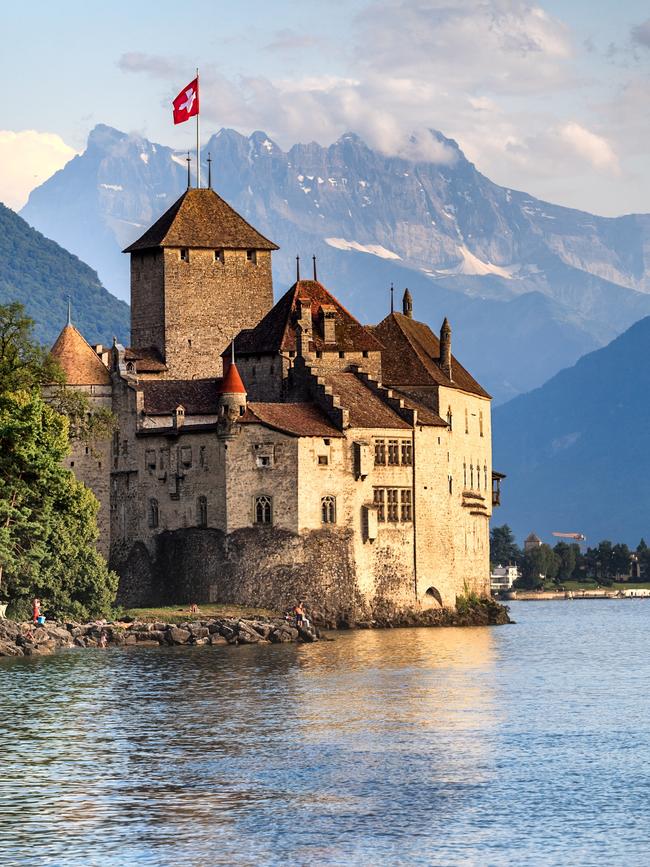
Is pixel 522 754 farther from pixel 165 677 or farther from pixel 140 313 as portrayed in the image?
pixel 140 313

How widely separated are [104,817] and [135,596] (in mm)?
63746

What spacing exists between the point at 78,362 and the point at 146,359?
7.53 metres

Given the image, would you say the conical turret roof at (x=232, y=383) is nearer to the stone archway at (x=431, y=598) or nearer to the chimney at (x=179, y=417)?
the chimney at (x=179, y=417)

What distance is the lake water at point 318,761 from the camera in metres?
46.0

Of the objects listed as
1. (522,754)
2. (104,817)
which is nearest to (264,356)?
(522,754)

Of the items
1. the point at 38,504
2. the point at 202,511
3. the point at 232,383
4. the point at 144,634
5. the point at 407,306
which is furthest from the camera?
the point at 407,306

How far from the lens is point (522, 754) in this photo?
59438mm

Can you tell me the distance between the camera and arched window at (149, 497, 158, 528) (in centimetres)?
11241

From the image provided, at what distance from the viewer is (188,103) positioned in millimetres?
124188

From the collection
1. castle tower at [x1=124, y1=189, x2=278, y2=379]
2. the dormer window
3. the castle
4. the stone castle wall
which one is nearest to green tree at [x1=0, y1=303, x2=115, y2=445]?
the castle

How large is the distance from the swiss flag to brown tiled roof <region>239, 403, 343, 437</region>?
76.0 ft

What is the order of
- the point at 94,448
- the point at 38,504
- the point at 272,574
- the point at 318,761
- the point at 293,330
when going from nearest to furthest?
the point at 318,761 → the point at 38,504 → the point at 272,574 → the point at 94,448 → the point at 293,330

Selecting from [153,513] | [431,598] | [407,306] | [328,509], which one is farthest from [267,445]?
[407,306]

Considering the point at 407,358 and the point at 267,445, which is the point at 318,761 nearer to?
the point at 267,445
